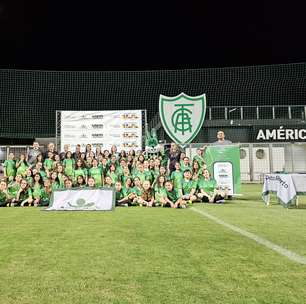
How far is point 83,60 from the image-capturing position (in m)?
21.6

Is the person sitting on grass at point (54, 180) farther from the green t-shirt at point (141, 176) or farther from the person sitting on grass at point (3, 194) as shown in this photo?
the green t-shirt at point (141, 176)

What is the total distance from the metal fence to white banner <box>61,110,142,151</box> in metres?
6.81

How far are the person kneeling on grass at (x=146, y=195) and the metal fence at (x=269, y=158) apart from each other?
9.95 metres

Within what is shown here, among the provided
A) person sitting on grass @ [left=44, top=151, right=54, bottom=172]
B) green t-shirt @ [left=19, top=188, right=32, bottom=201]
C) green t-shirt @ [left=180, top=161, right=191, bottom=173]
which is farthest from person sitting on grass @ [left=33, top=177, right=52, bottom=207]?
green t-shirt @ [left=180, top=161, right=191, bottom=173]

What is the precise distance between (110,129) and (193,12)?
925 centimetres

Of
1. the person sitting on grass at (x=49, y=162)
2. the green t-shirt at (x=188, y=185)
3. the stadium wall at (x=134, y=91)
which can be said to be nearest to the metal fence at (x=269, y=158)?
the stadium wall at (x=134, y=91)

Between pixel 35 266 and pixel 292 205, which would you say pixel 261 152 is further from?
pixel 35 266

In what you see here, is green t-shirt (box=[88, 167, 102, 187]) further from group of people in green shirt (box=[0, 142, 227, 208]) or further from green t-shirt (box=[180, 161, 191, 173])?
green t-shirt (box=[180, 161, 191, 173])

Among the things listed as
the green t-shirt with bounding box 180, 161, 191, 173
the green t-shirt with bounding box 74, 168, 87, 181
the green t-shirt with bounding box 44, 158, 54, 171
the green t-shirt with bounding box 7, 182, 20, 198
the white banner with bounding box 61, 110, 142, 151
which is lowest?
the green t-shirt with bounding box 7, 182, 20, 198

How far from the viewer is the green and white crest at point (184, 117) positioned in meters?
10.4

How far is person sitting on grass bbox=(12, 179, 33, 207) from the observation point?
8.14 metres

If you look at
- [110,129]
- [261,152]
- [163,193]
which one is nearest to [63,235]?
[163,193]

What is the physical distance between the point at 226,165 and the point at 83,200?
4165mm

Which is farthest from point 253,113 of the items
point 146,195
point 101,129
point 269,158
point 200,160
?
point 146,195
